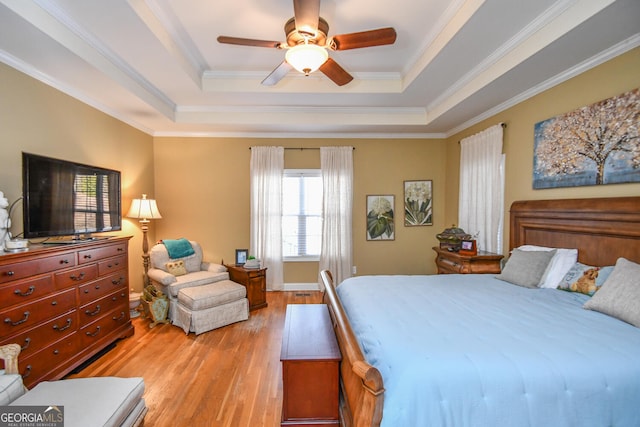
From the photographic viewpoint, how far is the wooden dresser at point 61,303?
1.85 metres

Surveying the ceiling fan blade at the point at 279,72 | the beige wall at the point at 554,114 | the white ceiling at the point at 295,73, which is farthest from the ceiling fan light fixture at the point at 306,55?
the beige wall at the point at 554,114

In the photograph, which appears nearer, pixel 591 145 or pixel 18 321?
pixel 18 321

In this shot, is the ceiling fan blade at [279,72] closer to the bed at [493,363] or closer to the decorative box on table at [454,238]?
the bed at [493,363]

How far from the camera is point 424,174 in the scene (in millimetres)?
4656

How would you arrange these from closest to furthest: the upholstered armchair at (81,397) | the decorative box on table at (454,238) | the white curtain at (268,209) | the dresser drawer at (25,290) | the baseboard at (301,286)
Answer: the upholstered armchair at (81,397)
the dresser drawer at (25,290)
the decorative box on table at (454,238)
the white curtain at (268,209)
the baseboard at (301,286)

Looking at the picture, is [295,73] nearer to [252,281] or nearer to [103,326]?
[252,281]

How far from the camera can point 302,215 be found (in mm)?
4625

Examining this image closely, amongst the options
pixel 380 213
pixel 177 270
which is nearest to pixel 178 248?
pixel 177 270

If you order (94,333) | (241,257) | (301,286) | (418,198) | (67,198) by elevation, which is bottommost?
Answer: (301,286)

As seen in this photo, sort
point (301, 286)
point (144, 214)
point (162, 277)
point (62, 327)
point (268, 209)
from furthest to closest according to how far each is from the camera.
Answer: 1. point (301, 286)
2. point (268, 209)
3. point (144, 214)
4. point (162, 277)
5. point (62, 327)

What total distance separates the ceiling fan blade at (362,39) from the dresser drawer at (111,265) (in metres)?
2.96

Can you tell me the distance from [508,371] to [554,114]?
2.64 m

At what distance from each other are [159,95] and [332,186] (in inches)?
109

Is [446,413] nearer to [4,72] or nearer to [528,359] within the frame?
[528,359]
